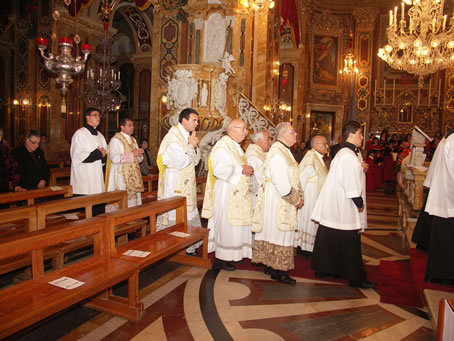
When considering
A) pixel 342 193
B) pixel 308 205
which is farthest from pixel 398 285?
pixel 308 205

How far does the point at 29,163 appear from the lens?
17.8 ft

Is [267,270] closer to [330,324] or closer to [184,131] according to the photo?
[330,324]

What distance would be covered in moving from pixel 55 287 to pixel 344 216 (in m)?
2.93

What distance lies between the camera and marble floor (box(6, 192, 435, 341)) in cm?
296

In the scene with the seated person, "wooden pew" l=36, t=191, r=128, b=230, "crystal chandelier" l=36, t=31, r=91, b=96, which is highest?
"crystal chandelier" l=36, t=31, r=91, b=96

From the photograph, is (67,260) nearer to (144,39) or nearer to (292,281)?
(292,281)

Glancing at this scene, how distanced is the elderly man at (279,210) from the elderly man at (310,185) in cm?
102

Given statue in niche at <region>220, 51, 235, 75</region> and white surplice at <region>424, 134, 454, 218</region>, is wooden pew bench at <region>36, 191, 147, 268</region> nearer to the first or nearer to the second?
white surplice at <region>424, 134, 454, 218</region>

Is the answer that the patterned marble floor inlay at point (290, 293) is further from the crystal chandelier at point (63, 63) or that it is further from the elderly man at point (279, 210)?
the crystal chandelier at point (63, 63)

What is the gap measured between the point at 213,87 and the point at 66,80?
2.61 m

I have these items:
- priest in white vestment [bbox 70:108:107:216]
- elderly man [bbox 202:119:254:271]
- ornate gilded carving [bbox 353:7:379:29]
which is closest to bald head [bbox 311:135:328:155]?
elderly man [bbox 202:119:254:271]

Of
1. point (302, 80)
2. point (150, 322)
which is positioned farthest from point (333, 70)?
point (150, 322)

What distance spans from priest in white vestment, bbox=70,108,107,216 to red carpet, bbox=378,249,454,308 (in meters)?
3.74

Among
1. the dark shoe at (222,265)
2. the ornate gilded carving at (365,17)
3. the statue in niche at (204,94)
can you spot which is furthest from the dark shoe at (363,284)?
the ornate gilded carving at (365,17)
